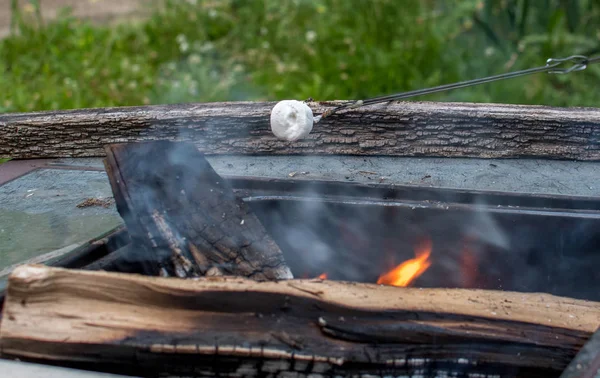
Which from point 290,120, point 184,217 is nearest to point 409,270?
point 290,120

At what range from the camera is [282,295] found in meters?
1.31

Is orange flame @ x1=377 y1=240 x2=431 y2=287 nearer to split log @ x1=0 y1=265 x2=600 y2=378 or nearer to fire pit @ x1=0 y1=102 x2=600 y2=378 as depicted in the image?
fire pit @ x1=0 y1=102 x2=600 y2=378

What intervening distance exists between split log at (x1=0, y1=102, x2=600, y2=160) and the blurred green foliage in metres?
2.01

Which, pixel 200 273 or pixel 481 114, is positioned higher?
pixel 481 114

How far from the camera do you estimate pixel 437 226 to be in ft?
6.23

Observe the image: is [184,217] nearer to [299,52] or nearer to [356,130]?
[356,130]

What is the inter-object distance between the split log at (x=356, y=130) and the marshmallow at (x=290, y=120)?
0.99 ft

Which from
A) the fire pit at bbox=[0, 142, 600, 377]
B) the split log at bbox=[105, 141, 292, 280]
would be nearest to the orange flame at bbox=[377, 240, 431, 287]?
the fire pit at bbox=[0, 142, 600, 377]

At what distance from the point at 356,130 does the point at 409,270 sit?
2.06 feet

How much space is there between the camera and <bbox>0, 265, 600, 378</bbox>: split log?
1.25 metres

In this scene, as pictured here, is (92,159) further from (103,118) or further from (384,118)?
(384,118)

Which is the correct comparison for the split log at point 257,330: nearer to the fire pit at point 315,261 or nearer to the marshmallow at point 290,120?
the fire pit at point 315,261

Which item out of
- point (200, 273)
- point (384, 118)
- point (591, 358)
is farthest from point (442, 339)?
point (384, 118)

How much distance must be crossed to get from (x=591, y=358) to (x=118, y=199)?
113 cm
